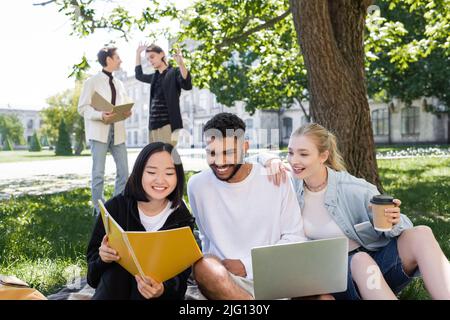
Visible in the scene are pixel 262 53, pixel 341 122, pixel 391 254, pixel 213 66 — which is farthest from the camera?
pixel 262 53

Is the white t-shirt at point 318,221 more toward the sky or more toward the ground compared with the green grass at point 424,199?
more toward the sky

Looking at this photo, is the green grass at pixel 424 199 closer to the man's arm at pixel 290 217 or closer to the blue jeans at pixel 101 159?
the man's arm at pixel 290 217

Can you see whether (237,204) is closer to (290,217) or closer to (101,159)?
(290,217)

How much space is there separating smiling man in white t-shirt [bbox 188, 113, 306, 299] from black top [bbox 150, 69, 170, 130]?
2.61m

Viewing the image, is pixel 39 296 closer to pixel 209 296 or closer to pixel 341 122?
pixel 209 296

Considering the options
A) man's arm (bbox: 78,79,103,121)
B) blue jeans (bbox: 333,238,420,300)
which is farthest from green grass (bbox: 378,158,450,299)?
man's arm (bbox: 78,79,103,121)

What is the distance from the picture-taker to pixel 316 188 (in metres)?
2.71

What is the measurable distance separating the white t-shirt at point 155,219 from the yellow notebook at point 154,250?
29 cm

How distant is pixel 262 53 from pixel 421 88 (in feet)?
58.4

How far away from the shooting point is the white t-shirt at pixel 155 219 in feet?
8.20

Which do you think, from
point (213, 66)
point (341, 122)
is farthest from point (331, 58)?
point (213, 66)

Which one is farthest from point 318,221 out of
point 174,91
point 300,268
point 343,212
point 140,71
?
point 140,71

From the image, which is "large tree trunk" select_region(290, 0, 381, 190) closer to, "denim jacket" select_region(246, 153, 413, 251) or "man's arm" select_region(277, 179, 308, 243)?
"denim jacket" select_region(246, 153, 413, 251)

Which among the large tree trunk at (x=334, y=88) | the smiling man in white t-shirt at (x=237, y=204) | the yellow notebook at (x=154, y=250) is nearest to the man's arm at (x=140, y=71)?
the large tree trunk at (x=334, y=88)
